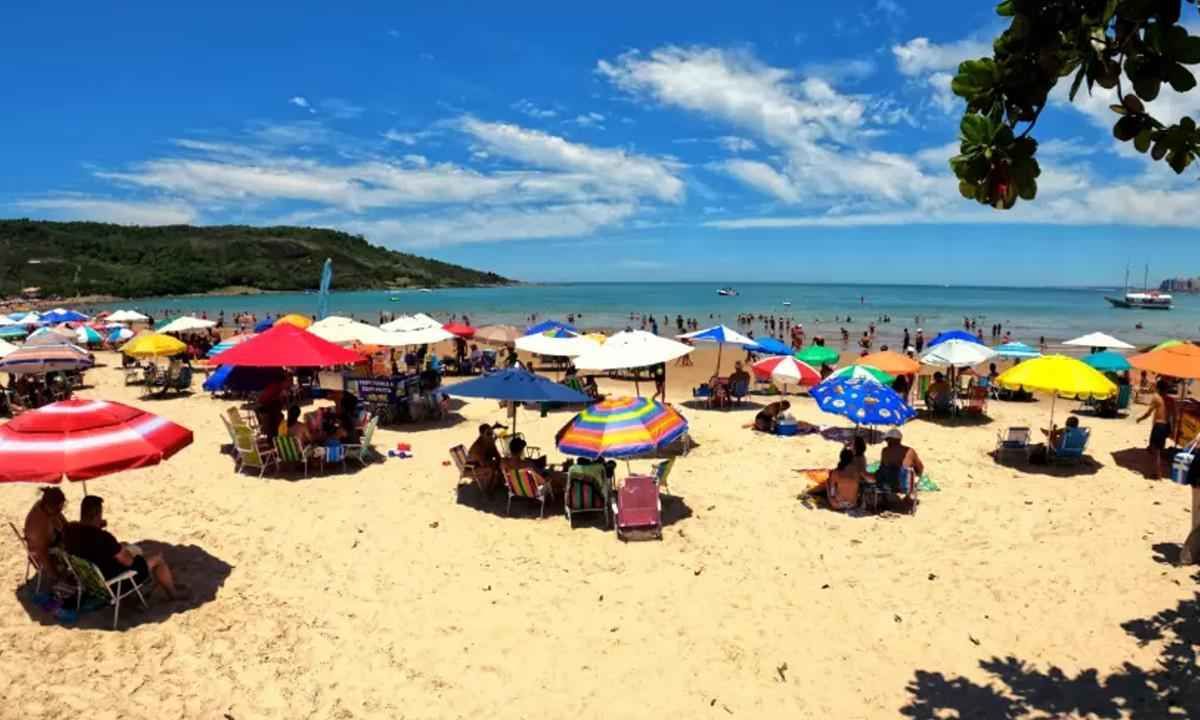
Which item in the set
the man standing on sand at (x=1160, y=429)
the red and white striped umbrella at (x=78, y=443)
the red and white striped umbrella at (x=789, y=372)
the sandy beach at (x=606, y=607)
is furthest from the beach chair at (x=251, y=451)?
the man standing on sand at (x=1160, y=429)

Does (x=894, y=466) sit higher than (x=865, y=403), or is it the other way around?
(x=865, y=403)

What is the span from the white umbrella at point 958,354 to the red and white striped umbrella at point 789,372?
2.65 meters

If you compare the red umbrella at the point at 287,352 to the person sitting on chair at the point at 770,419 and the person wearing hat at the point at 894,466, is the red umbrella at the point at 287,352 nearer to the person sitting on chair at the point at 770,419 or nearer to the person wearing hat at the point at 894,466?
the person sitting on chair at the point at 770,419

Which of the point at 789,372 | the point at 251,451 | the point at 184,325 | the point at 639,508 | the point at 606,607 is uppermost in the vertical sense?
the point at 184,325

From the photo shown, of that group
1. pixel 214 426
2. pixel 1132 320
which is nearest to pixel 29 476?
pixel 214 426

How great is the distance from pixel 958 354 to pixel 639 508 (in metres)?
9.02

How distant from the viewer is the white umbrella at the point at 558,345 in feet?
50.3

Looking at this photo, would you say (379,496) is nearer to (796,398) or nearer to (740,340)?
(740,340)

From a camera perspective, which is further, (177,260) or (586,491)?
(177,260)

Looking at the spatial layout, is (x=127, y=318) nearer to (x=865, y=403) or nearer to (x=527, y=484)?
(x=527, y=484)

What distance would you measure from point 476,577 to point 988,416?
40.6 feet

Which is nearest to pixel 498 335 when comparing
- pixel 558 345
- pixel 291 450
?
pixel 558 345

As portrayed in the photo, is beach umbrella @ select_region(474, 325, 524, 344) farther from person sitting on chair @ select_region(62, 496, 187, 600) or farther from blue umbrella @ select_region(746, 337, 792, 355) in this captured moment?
person sitting on chair @ select_region(62, 496, 187, 600)

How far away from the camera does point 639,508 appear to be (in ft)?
24.4
